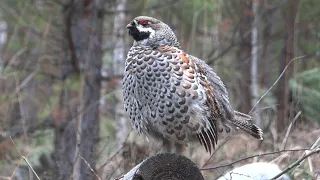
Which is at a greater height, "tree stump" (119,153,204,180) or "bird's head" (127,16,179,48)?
"bird's head" (127,16,179,48)

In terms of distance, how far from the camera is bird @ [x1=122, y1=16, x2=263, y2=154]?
4227mm

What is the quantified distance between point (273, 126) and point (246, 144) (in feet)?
2.54

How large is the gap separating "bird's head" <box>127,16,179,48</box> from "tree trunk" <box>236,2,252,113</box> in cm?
406

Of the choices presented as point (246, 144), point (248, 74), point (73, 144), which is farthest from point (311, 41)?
point (73, 144)

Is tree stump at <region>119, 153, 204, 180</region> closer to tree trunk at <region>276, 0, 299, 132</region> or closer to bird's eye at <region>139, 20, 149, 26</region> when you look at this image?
bird's eye at <region>139, 20, 149, 26</region>

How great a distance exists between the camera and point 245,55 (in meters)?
10.3

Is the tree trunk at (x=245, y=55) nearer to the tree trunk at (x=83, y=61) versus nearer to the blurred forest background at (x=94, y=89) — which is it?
the blurred forest background at (x=94, y=89)

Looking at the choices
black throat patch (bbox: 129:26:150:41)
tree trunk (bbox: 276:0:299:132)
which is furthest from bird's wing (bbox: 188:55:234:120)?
tree trunk (bbox: 276:0:299:132)

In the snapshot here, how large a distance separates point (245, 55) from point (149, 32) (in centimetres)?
609

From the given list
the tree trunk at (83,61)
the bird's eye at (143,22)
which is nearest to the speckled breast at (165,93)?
the bird's eye at (143,22)

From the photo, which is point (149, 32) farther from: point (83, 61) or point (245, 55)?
point (245, 55)

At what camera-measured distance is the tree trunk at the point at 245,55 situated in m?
8.82

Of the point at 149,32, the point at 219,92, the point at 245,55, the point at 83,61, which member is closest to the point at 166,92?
the point at 149,32

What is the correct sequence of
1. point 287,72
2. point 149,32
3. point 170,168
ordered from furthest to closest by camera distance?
point 287,72 → point 149,32 → point 170,168
